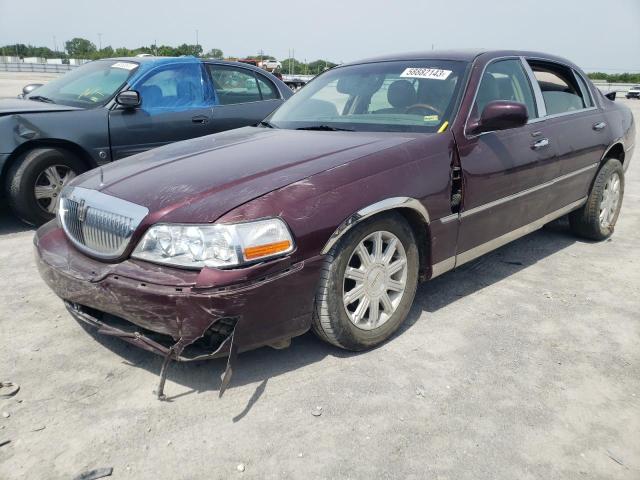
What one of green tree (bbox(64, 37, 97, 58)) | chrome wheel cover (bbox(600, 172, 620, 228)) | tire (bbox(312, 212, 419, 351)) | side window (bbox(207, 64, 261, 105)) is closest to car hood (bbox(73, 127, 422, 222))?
tire (bbox(312, 212, 419, 351))

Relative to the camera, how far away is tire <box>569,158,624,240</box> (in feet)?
15.7

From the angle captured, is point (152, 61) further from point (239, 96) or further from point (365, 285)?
point (365, 285)

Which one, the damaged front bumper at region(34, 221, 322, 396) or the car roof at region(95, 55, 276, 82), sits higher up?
the car roof at region(95, 55, 276, 82)

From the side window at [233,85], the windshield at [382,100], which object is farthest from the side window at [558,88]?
the side window at [233,85]

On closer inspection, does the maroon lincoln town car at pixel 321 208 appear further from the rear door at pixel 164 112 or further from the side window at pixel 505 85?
the rear door at pixel 164 112

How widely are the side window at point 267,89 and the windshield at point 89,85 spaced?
1.49m

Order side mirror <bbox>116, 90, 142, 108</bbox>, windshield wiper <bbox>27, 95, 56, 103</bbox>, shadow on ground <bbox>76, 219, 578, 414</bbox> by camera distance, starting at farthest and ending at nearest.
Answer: windshield wiper <bbox>27, 95, 56, 103</bbox> < side mirror <bbox>116, 90, 142, 108</bbox> < shadow on ground <bbox>76, 219, 578, 414</bbox>

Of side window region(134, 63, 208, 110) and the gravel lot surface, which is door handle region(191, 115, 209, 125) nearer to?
side window region(134, 63, 208, 110)

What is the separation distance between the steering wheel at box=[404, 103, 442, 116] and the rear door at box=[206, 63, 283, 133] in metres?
2.93

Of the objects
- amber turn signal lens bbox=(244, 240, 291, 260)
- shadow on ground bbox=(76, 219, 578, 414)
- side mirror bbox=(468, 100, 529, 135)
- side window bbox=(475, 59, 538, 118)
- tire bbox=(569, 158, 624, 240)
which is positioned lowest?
shadow on ground bbox=(76, 219, 578, 414)

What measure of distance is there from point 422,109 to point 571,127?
1.52 m

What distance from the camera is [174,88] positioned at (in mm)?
5934

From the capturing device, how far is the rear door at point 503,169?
338 centimetres

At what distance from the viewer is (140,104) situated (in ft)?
18.1
